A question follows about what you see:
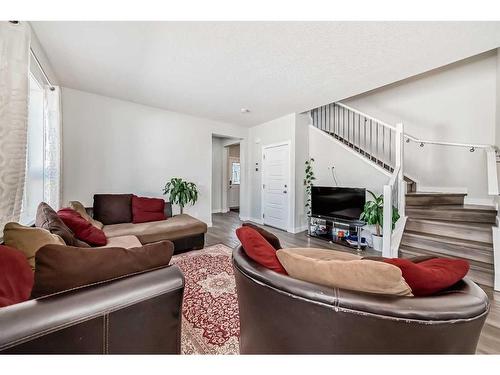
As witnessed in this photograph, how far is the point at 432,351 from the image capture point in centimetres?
67

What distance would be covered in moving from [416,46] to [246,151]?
385 cm

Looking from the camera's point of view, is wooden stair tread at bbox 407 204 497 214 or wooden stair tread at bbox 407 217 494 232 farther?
wooden stair tread at bbox 407 204 497 214

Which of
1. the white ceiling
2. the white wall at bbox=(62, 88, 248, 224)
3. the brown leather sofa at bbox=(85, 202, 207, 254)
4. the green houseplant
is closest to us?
the white ceiling

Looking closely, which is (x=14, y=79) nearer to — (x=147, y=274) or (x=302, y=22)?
(x=147, y=274)

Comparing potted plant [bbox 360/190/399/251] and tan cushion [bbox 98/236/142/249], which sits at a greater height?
potted plant [bbox 360/190/399/251]

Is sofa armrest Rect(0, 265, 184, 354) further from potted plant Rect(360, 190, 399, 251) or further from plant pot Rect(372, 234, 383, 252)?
plant pot Rect(372, 234, 383, 252)

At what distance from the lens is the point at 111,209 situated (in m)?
3.09

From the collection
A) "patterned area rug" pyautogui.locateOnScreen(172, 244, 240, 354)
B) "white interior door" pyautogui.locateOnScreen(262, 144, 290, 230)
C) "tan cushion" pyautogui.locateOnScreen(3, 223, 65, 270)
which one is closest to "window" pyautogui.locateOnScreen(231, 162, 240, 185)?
"white interior door" pyautogui.locateOnScreen(262, 144, 290, 230)

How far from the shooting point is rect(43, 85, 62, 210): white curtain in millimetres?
2553

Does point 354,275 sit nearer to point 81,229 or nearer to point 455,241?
point 81,229

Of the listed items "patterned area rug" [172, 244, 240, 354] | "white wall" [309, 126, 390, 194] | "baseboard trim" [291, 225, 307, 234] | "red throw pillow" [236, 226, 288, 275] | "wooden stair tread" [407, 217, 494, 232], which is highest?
"white wall" [309, 126, 390, 194]

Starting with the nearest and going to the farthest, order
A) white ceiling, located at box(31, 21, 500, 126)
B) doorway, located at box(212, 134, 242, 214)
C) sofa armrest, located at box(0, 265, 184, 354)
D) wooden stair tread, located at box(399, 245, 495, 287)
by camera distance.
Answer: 1. sofa armrest, located at box(0, 265, 184, 354)
2. white ceiling, located at box(31, 21, 500, 126)
3. wooden stair tread, located at box(399, 245, 495, 287)
4. doorway, located at box(212, 134, 242, 214)

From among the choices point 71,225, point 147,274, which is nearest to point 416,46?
point 147,274

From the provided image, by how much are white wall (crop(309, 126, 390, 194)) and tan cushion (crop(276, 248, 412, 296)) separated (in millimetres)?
3201
